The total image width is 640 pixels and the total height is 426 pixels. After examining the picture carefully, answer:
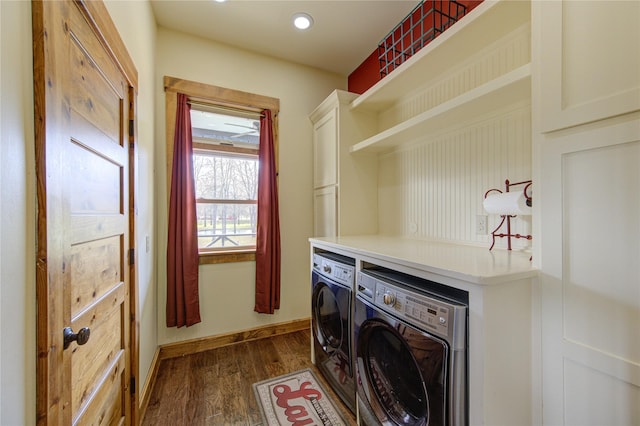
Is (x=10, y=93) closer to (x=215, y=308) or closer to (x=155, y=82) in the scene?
(x=155, y=82)

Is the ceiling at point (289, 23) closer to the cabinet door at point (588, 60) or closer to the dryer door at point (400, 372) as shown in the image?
the cabinet door at point (588, 60)

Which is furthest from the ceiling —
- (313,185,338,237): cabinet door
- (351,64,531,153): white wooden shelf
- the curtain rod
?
(313,185,338,237): cabinet door

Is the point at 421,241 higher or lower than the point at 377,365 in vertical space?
higher

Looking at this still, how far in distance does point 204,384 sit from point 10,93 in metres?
2.04

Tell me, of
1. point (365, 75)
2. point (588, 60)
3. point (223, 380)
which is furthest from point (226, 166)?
point (588, 60)

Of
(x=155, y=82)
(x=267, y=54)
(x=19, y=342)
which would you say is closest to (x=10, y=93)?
(x=19, y=342)

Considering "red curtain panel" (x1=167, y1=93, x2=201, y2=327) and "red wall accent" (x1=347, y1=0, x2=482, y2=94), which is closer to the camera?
"red curtain panel" (x1=167, y1=93, x2=201, y2=327)

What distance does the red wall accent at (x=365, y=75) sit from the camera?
8.44 ft

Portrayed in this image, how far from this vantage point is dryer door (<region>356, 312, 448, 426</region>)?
953mm

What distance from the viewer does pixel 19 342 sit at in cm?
60

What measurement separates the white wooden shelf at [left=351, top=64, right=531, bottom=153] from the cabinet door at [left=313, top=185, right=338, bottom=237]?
2.17ft

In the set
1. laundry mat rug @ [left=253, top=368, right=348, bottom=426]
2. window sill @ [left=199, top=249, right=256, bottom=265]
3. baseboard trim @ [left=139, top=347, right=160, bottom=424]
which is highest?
window sill @ [left=199, top=249, right=256, bottom=265]

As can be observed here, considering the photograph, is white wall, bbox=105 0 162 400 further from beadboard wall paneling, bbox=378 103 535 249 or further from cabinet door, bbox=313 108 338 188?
beadboard wall paneling, bbox=378 103 535 249

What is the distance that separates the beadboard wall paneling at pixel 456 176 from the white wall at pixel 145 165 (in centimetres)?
190
